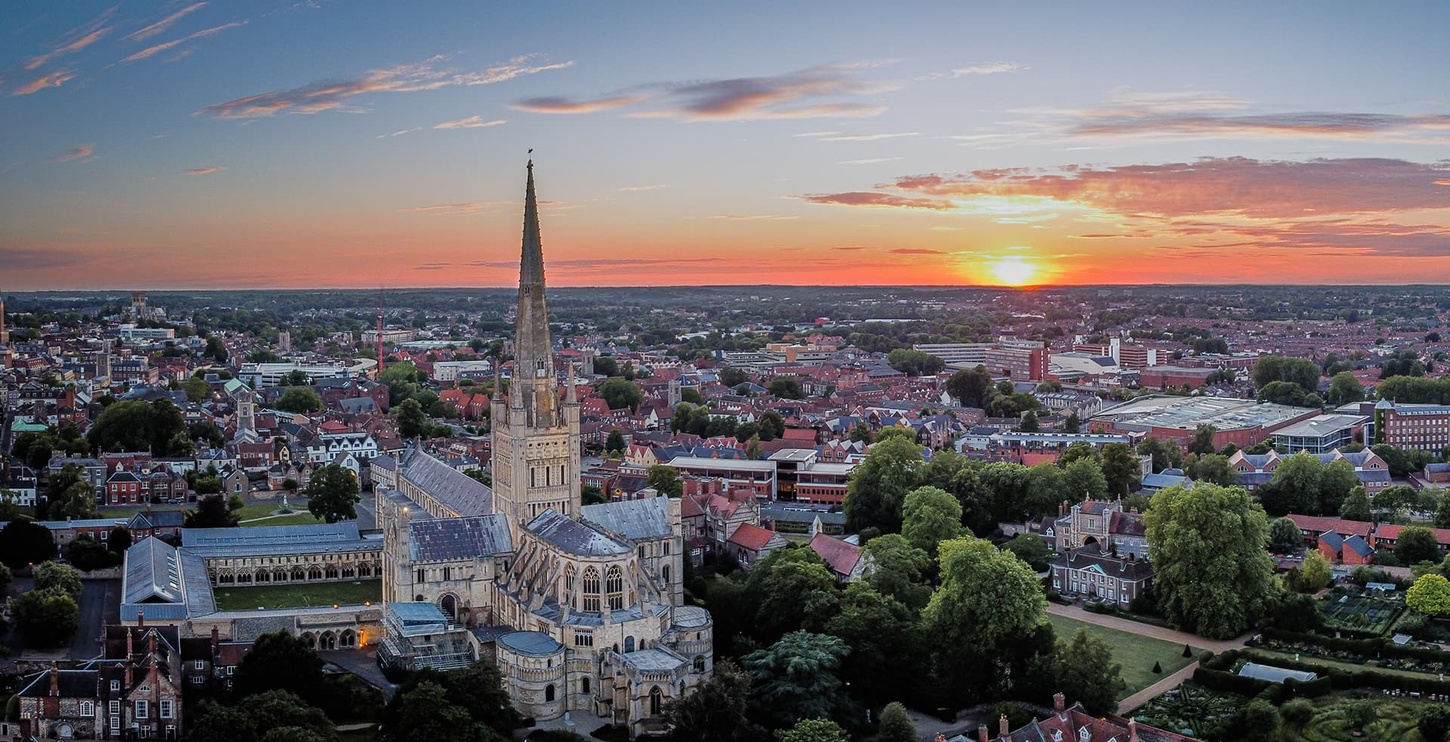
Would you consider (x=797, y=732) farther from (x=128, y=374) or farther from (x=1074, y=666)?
(x=128, y=374)

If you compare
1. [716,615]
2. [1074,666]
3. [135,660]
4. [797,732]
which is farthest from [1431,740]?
[135,660]

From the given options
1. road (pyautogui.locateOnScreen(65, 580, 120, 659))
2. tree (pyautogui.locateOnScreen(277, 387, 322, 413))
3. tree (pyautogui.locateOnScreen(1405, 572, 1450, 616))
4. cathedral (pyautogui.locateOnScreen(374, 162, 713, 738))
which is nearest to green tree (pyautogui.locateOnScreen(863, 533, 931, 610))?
cathedral (pyautogui.locateOnScreen(374, 162, 713, 738))

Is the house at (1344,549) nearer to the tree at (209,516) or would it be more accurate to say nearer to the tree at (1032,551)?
the tree at (1032,551)

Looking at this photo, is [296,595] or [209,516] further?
[209,516]

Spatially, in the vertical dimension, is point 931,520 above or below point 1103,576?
above

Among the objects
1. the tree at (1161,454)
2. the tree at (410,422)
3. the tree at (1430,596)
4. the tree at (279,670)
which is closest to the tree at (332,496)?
the tree at (279,670)

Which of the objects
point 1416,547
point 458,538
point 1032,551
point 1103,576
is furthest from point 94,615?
point 1416,547

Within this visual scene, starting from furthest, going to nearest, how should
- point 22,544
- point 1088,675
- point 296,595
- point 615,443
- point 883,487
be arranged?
point 615,443, point 883,487, point 22,544, point 296,595, point 1088,675

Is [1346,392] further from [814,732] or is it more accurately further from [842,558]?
[814,732]
